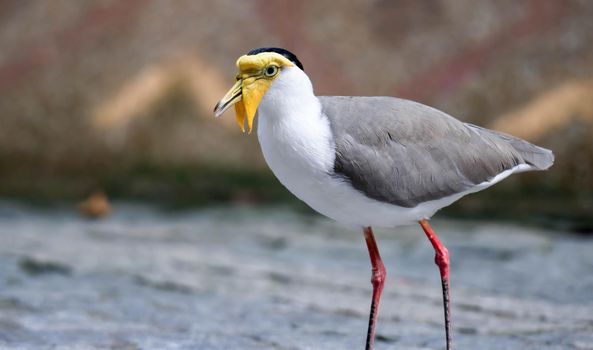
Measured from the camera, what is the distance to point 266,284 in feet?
17.4

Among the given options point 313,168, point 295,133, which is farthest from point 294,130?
point 313,168

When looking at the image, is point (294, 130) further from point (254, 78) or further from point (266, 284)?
point (266, 284)

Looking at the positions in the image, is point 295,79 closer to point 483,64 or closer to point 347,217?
point 347,217

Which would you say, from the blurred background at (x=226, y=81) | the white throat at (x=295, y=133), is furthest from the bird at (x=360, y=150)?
the blurred background at (x=226, y=81)

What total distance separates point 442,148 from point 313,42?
5.05m

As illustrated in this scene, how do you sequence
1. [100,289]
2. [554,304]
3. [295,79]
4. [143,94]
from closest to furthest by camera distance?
[295,79]
[554,304]
[100,289]
[143,94]

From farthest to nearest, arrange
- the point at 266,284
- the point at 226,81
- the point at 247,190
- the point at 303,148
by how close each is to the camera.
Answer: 1. the point at 226,81
2. the point at 247,190
3. the point at 266,284
4. the point at 303,148

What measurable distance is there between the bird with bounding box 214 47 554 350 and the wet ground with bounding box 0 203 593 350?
879mm

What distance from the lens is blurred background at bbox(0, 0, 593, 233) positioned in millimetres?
7438

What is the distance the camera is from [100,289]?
16.9 feet

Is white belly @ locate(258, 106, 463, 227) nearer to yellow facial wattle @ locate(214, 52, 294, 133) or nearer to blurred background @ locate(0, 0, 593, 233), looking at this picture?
yellow facial wattle @ locate(214, 52, 294, 133)

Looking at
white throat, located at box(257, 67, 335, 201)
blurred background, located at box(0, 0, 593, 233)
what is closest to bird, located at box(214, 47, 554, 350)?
white throat, located at box(257, 67, 335, 201)

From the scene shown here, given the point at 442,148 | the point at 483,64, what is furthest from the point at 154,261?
the point at 483,64

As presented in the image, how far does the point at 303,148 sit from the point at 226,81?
552 cm
